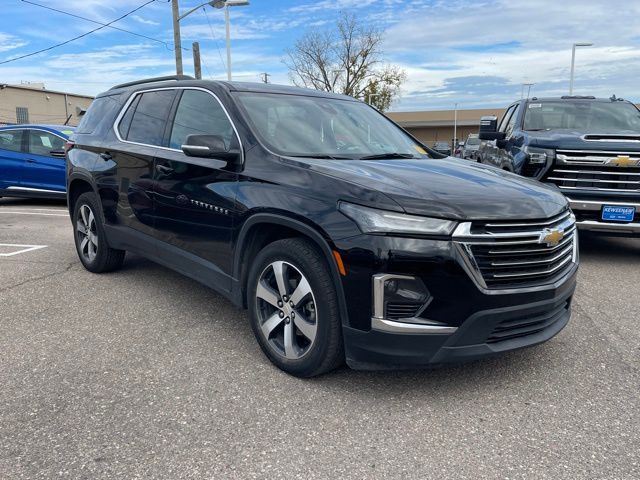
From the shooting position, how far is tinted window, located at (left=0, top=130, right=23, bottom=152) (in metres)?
10.5

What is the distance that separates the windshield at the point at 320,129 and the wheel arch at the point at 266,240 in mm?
481

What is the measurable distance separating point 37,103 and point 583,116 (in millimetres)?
51586

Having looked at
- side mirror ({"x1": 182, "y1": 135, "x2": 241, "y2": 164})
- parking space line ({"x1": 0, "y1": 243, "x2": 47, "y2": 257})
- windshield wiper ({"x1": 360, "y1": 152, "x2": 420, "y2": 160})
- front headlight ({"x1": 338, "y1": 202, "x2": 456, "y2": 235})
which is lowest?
parking space line ({"x1": 0, "y1": 243, "x2": 47, "y2": 257})

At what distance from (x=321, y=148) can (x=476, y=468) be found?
2170 mm

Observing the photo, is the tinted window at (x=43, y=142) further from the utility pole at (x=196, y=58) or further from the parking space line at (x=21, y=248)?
the utility pole at (x=196, y=58)

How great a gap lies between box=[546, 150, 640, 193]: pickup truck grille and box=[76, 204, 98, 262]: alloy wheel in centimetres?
500

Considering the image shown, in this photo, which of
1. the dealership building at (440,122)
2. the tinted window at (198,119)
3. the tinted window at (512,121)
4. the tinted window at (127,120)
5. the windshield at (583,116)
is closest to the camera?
the tinted window at (198,119)

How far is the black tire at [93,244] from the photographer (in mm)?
5277

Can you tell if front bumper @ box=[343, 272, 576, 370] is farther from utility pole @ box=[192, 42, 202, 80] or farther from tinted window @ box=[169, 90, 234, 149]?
utility pole @ box=[192, 42, 202, 80]

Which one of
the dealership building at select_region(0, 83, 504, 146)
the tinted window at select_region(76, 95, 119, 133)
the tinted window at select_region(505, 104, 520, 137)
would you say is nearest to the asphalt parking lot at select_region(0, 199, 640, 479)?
the tinted window at select_region(76, 95, 119, 133)

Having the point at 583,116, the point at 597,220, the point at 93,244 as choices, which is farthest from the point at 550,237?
the point at 583,116

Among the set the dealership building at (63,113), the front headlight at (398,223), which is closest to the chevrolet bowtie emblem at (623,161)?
the front headlight at (398,223)

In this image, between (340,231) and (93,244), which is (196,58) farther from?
(340,231)

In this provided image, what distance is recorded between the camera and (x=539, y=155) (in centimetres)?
633
